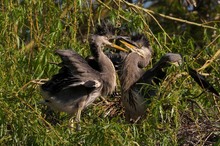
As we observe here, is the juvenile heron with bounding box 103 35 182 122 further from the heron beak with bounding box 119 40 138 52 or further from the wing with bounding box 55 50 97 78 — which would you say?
the wing with bounding box 55 50 97 78

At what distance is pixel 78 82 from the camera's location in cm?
661

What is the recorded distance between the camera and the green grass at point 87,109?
17.8ft

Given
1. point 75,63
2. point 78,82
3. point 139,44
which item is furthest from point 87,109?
point 139,44

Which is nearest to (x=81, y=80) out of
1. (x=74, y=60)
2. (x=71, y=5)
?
(x=74, y=60)

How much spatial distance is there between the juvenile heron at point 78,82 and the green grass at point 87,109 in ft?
0.35

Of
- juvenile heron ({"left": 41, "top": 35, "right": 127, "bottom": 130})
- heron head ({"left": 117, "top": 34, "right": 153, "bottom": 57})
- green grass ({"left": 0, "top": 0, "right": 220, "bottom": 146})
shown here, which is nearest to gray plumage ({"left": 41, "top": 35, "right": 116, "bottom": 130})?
juvenile heron ({"left": 41, "top": 35, "right": 127, "bottom": 130})

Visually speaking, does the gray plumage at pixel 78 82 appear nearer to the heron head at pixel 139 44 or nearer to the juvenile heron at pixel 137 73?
the juvenile heron at pixel 137 73

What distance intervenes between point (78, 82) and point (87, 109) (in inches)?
17.5

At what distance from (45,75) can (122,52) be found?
98 centimetres

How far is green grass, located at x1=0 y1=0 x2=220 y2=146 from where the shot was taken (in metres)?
5.43

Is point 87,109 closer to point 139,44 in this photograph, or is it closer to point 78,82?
point 78,82

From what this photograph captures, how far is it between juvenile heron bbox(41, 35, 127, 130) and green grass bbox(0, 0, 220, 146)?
4.2 inches

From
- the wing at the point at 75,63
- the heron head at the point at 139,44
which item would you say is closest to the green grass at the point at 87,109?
the heron head at the point at 139,44

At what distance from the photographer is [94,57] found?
7016 millimetres
